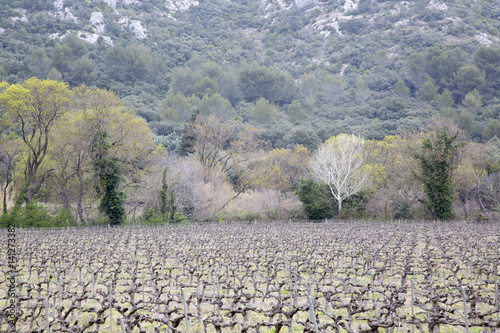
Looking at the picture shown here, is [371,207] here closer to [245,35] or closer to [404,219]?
[404,219]

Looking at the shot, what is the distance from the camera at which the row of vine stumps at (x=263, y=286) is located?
707 centimetres

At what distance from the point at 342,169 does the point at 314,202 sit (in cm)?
429

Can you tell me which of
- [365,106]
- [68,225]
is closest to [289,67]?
[365,106]

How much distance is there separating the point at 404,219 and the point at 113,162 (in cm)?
2236

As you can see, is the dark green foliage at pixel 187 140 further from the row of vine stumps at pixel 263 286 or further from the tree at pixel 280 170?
the row of vine stumps at pixel 263 286

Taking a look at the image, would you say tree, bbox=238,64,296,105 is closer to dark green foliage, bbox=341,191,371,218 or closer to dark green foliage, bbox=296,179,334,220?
dark green foliage, bbox=341,191,371,218

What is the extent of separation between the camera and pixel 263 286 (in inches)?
469

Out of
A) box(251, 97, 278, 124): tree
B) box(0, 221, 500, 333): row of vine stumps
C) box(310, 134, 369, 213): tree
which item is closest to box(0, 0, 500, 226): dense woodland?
box(251, 97, 278, 124): tree

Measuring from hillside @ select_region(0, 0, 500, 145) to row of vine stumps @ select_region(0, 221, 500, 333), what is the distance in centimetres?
3227

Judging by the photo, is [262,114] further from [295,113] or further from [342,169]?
[342,169]

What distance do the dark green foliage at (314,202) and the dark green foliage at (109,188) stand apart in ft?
45.4

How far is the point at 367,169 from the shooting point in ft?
109

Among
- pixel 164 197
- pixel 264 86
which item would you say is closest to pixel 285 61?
pixel 264 86

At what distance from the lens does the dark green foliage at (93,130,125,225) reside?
90.5 ft
